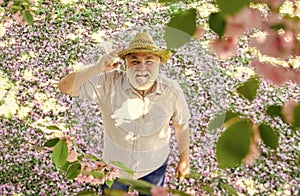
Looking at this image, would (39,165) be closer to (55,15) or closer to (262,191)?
(262,191)

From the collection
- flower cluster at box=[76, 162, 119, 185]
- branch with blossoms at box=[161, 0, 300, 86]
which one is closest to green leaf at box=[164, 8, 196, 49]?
branch with blossoms at box=[161, 0, 300, 86]

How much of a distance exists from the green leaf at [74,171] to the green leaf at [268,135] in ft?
1.80

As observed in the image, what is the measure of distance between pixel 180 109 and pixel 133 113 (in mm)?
178

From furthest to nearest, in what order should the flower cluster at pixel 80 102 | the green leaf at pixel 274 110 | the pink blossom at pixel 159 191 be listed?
the flower cluster at pixel 80 102 → the green leaf at pixel 274 110 → the pink blossom at pixel 159 191

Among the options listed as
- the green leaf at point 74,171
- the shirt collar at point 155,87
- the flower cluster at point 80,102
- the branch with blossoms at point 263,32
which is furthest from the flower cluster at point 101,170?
the branch with blossoms at point 263,32

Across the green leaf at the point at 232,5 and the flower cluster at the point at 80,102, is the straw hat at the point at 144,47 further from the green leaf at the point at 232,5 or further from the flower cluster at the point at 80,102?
the green leaf at the point at 232,5

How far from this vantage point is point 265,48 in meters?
0.73

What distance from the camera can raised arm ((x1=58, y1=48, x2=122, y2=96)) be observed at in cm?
157

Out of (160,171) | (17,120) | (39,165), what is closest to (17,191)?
(39,165)

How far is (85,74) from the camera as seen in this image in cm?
165

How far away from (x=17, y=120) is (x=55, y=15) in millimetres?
1879

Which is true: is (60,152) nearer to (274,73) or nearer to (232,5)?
(274,73)

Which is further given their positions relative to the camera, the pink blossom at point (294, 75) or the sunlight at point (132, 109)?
the sunlight at point (132, 109)

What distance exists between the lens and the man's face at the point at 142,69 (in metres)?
1.53
